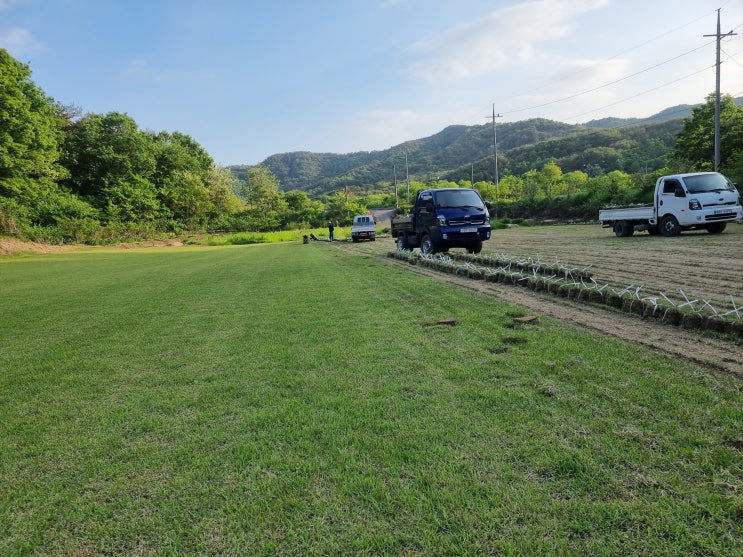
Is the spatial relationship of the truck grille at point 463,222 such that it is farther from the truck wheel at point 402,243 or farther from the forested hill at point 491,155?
the forested hill at point 491,155

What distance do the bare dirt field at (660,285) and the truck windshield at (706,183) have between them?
5.75 ft

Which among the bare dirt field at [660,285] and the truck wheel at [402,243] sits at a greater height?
the truck wheel at [402,243]

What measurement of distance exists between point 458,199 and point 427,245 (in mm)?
1775

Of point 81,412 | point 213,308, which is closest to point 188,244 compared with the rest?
point 213,308

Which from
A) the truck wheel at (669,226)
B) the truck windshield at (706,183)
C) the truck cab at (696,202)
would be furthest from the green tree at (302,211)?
the truck windshield at (706,183)

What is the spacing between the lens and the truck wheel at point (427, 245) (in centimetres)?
1367

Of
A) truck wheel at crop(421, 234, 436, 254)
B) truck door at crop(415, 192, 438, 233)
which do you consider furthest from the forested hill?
truck wheel at crop(421, 234, 436, 254)

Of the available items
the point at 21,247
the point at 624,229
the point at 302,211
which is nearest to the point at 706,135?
the point at 624,229

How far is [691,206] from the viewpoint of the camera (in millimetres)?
13945

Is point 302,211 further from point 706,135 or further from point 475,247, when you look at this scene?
point 475,247

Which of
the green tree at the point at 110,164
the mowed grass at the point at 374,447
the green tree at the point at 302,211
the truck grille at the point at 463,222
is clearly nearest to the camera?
the mowed grass at the point at 374,447

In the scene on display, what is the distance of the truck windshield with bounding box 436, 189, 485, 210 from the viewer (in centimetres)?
1316

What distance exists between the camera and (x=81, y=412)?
3312 millimetres

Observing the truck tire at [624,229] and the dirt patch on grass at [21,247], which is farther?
the dirt patch on grass at [21,247]
